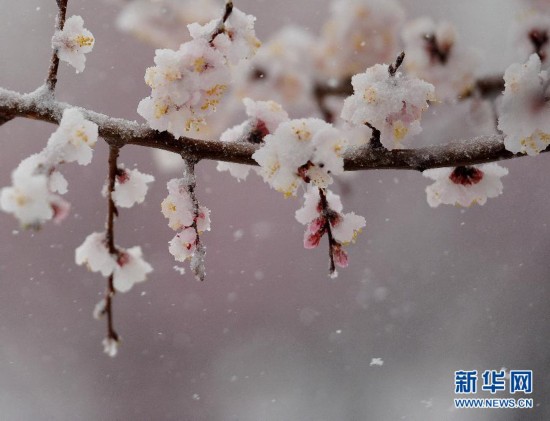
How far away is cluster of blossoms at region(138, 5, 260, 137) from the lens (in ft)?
2.35

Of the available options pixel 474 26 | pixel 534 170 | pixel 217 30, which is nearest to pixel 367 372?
pixel 534 170

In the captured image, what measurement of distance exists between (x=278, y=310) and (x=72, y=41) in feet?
8.89

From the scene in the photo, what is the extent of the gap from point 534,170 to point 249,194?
1839 mm

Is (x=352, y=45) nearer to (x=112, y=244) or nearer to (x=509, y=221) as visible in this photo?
(x=112, y=244)

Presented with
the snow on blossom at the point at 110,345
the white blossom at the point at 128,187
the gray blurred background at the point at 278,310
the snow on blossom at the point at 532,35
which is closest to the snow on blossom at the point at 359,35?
the snow on blossom at the point at 532,35

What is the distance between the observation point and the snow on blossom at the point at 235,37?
73cm

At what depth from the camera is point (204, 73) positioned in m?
0.73

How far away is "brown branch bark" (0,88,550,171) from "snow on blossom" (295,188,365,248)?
0.09 meters

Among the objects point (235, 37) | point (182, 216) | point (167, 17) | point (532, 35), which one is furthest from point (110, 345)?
point (167, 17)

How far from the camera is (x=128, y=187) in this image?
75cm

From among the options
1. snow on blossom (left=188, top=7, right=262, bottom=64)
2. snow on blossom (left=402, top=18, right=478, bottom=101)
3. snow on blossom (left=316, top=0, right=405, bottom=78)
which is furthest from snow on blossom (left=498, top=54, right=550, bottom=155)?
snow on blossom (left=316, top=0, right=405, bottom=78)

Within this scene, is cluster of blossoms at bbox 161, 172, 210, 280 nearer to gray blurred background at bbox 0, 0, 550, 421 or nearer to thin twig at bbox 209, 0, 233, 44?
thin twig at bbox 209, 0, 233, 44

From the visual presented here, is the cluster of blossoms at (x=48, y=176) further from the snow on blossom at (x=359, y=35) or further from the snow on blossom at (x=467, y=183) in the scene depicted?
the snow on blossom at (x=359, y=35)

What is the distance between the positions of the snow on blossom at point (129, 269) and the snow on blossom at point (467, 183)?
1.46ft
